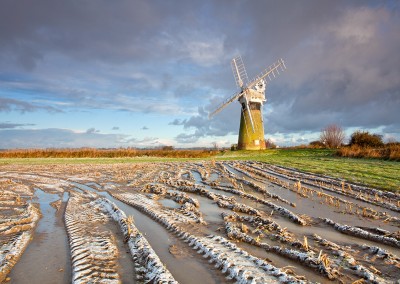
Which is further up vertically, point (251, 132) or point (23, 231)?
point (251, 132)

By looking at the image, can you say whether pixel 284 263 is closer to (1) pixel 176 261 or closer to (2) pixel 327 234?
(1) pixel 176 261

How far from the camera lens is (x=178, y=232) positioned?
700 centimetres

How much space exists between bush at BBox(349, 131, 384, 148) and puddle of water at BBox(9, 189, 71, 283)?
166 ft

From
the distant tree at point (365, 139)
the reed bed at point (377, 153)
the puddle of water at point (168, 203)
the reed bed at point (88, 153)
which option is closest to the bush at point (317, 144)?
the distant tree at point (365, 139)

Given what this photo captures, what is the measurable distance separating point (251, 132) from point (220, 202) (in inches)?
1767

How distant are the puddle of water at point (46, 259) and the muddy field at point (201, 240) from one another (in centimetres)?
2

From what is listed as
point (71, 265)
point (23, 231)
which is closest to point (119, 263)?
point (71, 265)

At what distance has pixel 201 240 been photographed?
246 inches

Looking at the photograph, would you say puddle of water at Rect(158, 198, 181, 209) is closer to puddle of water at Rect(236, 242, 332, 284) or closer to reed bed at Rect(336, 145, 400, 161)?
puddle of water at Rect(236, 242, 332, 284)

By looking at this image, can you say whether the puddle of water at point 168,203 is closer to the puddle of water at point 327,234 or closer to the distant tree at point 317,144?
the puddle of water at point 327,234

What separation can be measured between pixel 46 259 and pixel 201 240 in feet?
9.72

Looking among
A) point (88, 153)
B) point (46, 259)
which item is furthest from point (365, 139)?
point (46, 259)

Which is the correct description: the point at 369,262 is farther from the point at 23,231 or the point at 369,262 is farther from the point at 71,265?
the point at 23,231

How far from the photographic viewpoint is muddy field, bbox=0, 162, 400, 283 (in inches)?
187
